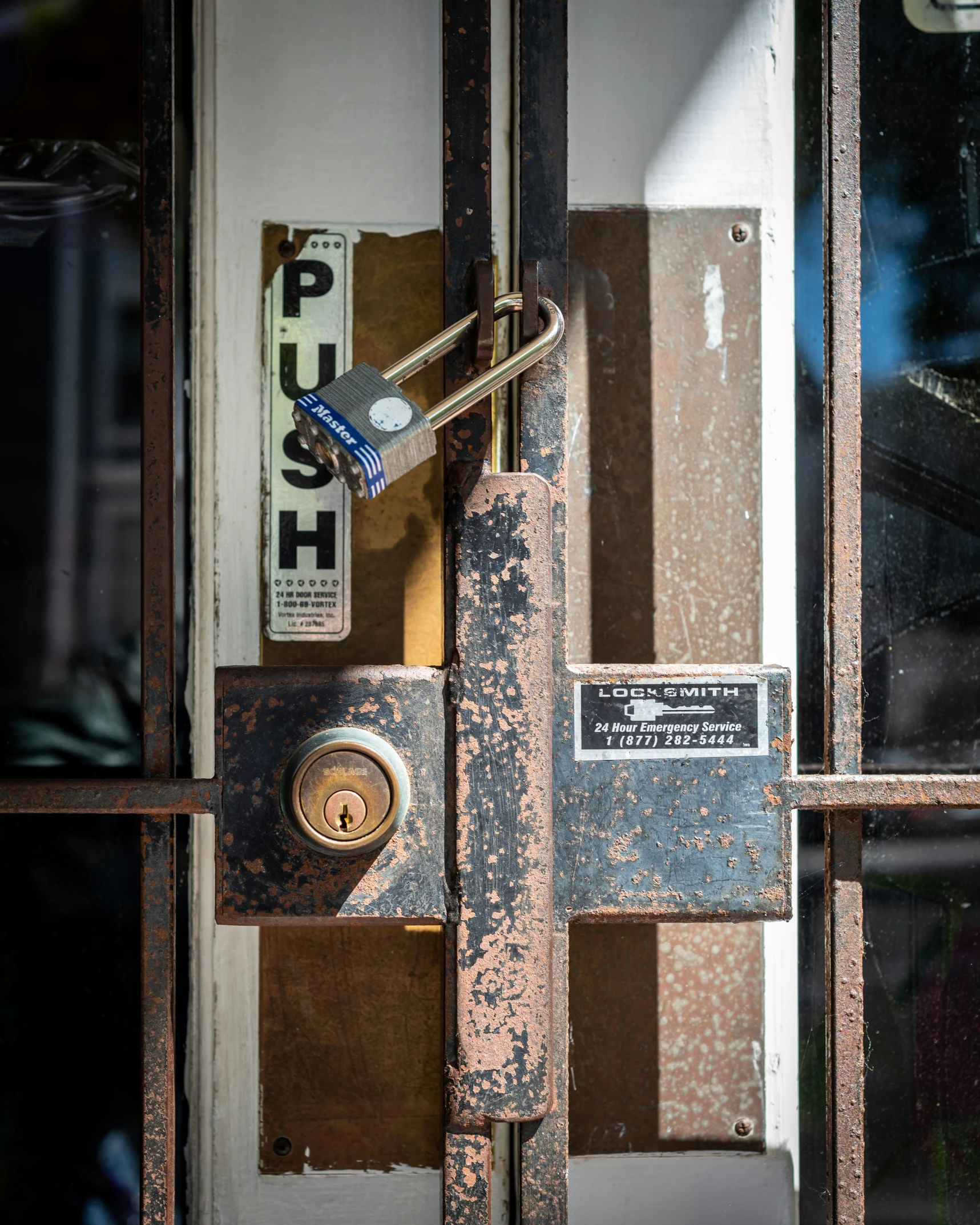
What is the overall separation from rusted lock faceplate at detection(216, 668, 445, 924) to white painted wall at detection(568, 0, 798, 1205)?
49cm

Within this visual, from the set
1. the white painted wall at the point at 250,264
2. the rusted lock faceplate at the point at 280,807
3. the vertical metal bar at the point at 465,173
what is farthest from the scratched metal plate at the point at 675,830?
the white painted wall at the point at 250,264

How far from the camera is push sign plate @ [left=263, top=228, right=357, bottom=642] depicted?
3.12ft

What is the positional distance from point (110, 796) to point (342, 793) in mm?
200

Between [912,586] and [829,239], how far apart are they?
50 centimetres

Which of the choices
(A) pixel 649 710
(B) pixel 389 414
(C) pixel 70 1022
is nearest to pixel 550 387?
(B) pixel 389 414

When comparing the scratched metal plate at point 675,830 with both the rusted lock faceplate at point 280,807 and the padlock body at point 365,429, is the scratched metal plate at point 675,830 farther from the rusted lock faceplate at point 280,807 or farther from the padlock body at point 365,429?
the padlock body at point 365,429

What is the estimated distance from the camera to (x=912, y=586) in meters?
1.07

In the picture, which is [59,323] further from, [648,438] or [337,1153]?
[337,1153]

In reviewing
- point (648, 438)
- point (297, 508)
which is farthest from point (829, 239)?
point (297, 508)

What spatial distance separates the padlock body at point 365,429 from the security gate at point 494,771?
82 mm

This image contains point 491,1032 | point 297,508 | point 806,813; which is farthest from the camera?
point 806,813

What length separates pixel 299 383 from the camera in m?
0.95

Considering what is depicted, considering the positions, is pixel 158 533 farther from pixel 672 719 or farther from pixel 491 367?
pixel 672 719

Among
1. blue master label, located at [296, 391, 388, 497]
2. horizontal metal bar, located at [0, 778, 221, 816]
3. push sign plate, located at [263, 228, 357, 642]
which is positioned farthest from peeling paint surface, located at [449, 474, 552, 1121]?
push sign plate, located at [263, 228, 357, 642]
